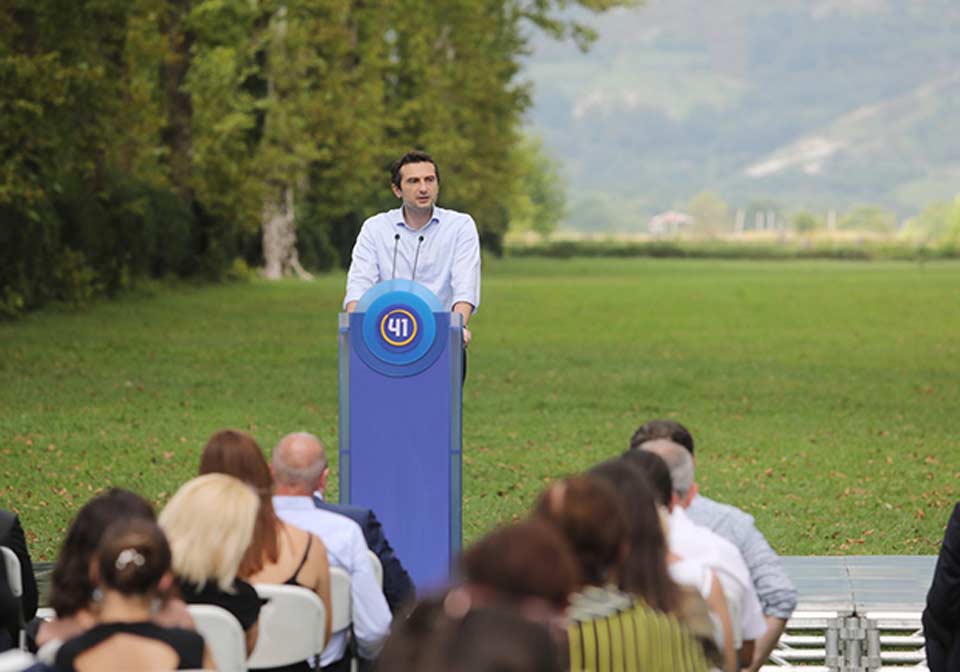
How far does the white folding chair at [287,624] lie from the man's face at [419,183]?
11.5 feet

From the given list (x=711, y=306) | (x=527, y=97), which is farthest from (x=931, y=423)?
(x=527, y=97)

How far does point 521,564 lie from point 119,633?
52.9 inches

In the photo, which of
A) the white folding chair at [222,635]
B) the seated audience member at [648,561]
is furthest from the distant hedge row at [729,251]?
the seated audience member at [648,561]

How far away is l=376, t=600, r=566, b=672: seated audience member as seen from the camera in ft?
9.25

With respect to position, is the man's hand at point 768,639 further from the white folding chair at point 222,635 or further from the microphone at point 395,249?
the microphone at point 395,249

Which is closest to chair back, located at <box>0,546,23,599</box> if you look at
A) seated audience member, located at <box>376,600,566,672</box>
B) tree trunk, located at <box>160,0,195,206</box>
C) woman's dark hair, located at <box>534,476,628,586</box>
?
woman's dark hair, located at <box>534,476,628,586</box>

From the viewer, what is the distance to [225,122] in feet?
158

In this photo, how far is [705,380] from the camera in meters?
23.1

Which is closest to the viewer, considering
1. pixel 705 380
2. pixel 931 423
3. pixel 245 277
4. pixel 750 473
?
pixel 750 473

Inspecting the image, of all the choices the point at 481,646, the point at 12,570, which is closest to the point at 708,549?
the point at 12,570

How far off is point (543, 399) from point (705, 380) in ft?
11.9

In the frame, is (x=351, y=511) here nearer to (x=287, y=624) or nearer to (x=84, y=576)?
(x=287, y=624)

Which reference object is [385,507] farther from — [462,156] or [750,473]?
[462,156]

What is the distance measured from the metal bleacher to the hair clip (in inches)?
159
